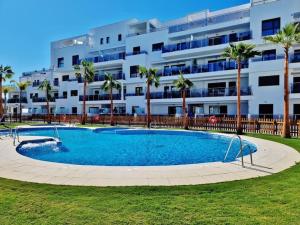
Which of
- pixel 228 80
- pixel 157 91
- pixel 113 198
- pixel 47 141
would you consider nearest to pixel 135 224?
pixel 113 198

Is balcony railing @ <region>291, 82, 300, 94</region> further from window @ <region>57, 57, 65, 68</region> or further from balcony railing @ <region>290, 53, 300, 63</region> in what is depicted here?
window @ <region>57, 57, 65, 68</region>

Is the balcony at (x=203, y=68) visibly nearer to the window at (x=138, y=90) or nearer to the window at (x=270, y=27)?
the window at (x=270, y=27)

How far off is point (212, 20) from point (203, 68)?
647cm

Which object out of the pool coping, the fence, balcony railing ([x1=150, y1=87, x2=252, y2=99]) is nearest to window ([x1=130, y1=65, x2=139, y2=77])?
balcony railing ([x1=150, y1=87, x2=252, y2=99])

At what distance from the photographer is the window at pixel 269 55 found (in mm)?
28369

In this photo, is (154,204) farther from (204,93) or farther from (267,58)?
(204,93)

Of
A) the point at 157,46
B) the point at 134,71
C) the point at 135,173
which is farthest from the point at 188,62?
the point at 135,173

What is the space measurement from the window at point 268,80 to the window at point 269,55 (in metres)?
1.88

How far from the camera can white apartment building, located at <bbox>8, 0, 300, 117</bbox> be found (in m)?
28.7

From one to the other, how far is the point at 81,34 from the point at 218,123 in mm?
35690

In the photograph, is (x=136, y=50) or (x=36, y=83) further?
(x=36, y=83)

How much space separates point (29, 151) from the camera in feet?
47.5

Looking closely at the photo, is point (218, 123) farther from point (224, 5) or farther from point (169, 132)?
point (224, 5)

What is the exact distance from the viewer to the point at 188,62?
36.8 m
